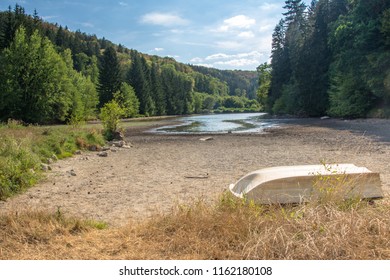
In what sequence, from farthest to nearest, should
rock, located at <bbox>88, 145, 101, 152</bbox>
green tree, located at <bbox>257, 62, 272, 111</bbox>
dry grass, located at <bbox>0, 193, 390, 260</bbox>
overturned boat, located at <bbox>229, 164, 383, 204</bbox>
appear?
green tree, located at <bbox>257, 62, 272, 111</bbox>, rock, located at <bbox>88, 145, 101, 152</bbox>, overturned boat, located at <bbox>229, 164, 383, 204</bbox>, dry grass, located at <bbox>0, 193, 390, 260</bbox>

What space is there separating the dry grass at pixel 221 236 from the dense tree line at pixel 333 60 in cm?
4238

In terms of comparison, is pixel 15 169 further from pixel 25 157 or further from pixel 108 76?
pixel 108 76

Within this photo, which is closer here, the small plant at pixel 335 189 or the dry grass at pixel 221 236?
the dry grass at pixel 221 236

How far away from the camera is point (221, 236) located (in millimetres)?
4887

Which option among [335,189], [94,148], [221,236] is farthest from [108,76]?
[221,236]

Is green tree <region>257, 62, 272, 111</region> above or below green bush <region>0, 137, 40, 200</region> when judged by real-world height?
above

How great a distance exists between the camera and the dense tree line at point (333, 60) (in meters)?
44.2

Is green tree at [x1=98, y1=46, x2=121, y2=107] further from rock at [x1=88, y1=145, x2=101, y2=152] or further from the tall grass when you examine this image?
the tall grass

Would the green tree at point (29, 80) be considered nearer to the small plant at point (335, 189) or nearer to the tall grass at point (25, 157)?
the tall grass at point (25, 157)

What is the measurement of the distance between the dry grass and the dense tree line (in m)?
42.4

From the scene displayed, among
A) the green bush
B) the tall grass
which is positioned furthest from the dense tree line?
the green bush

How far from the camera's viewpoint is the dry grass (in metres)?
4.27

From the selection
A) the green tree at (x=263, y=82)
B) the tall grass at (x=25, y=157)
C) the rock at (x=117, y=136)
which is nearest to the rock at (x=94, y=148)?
the tall grass at (x=25, y=157)
